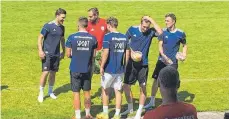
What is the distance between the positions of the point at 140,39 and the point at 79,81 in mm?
1642

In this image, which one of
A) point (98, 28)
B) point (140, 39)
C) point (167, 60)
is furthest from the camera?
point (98, 28)

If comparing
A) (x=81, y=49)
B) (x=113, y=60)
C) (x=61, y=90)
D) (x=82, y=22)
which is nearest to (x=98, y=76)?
(x=61, y=90)

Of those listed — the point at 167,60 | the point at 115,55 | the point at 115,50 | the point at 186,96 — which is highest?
the point at 115,50

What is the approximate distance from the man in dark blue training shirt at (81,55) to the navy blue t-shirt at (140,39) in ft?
3.32

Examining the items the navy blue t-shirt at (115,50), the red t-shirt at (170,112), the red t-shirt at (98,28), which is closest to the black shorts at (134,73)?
the navy blue t-shirt at (115,50)

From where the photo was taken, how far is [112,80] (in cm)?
965

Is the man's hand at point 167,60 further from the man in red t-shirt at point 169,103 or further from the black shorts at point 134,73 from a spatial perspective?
the man in red t-shirt at point 169,103

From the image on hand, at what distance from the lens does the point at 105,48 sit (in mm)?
9414

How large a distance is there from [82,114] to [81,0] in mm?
17805

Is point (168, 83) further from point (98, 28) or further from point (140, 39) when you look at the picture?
point (98, 28)

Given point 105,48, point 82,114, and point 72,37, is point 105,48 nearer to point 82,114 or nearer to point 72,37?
point 72,37

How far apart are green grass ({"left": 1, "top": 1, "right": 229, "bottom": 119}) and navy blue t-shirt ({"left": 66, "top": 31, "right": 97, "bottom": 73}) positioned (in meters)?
1.31

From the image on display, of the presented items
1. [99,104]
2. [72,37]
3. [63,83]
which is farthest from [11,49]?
[72,37]

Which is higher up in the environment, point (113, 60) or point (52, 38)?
point (52, 38)
